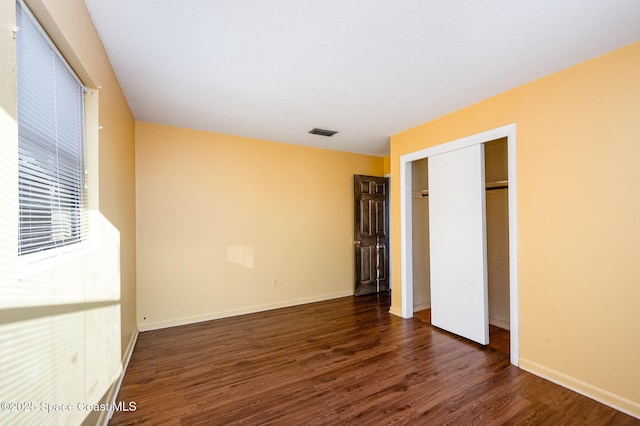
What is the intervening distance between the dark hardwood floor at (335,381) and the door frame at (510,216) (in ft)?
1.34

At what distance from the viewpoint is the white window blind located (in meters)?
1.15

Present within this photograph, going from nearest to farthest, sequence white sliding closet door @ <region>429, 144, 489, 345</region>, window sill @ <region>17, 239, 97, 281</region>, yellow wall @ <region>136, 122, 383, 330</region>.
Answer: window sill @ <region>17, 239, 97, 281</region>, white sliding closet door @ <region>429, 144, 489, 345</region>, yellow wall @ <region>136, 122, 383, 330</region>

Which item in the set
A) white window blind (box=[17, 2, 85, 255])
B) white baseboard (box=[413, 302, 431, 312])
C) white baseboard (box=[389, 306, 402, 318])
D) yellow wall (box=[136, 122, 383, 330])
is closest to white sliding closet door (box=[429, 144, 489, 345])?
white baseboard (box=[389, 306, 402, 318])

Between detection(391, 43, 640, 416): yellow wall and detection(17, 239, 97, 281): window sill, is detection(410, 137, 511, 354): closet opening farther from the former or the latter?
detection(17, 239, 97, 281): window sill

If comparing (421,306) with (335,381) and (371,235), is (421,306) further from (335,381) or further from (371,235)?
(335,381)

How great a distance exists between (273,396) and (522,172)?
9.70 feet

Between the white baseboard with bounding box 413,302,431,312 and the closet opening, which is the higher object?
the closet opening

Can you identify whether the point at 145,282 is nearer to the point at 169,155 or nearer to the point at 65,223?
the point at 169,155

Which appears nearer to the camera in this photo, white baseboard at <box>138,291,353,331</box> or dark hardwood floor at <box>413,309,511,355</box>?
dark hardwood floor at <box>413,309,511,355</box>

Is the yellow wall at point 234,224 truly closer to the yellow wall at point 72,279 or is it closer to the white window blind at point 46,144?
the yellow wall at point 72,279

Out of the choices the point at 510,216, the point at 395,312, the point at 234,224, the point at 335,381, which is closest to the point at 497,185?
the point at 510,216

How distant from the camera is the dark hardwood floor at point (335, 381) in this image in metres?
1.93

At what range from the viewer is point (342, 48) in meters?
2.05

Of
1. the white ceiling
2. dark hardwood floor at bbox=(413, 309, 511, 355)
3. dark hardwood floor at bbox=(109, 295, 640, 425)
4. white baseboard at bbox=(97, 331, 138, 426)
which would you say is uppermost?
the white ceiling
